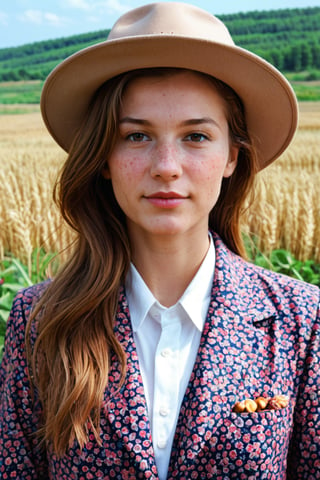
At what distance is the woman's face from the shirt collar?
191mm

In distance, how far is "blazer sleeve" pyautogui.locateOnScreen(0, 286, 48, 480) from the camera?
1.54 meters

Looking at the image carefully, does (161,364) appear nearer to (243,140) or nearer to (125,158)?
(125,158)

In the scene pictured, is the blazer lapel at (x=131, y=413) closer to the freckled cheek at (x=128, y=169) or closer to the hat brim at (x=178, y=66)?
the freckled cheek at (x=128, y=169)

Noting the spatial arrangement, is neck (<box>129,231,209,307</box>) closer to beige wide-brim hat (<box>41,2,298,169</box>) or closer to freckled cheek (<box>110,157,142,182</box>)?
freckled cheek (<box>110,157,142,182</box>)

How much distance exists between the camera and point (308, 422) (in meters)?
1.44

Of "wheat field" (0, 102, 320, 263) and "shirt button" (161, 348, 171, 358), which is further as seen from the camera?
"wheat field" (0, 102, 320, 263)

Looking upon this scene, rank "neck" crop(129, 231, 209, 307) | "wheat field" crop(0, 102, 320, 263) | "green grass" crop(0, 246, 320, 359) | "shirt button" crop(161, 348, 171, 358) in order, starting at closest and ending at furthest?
"shirt button" crop(161, 348, 171, 358), "neck" crop(129, 231, 209, 307), "green grass" crop(0, 246, 320, 359), "wheat field" crop(0, 102, 320, 263)

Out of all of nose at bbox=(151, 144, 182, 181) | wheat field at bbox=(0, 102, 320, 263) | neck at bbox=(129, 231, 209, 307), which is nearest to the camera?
nose at bbox=(151, 144, 182, 181)

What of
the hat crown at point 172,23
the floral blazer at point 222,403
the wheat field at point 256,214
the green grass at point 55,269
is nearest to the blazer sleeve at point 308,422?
the floral blazer at point 222,403

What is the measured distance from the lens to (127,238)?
1.68 meters

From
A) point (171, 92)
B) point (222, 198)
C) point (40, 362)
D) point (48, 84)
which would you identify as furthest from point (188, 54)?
point (40, 362)

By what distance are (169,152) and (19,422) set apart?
856mm

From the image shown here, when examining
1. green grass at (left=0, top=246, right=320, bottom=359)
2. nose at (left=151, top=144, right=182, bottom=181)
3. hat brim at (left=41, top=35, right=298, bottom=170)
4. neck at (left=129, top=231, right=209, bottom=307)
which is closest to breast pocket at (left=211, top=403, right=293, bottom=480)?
neck at (left=129, top=231, right=209, bottom=307)

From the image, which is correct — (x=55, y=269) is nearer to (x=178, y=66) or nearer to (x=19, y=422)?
(x=19, y=422)
